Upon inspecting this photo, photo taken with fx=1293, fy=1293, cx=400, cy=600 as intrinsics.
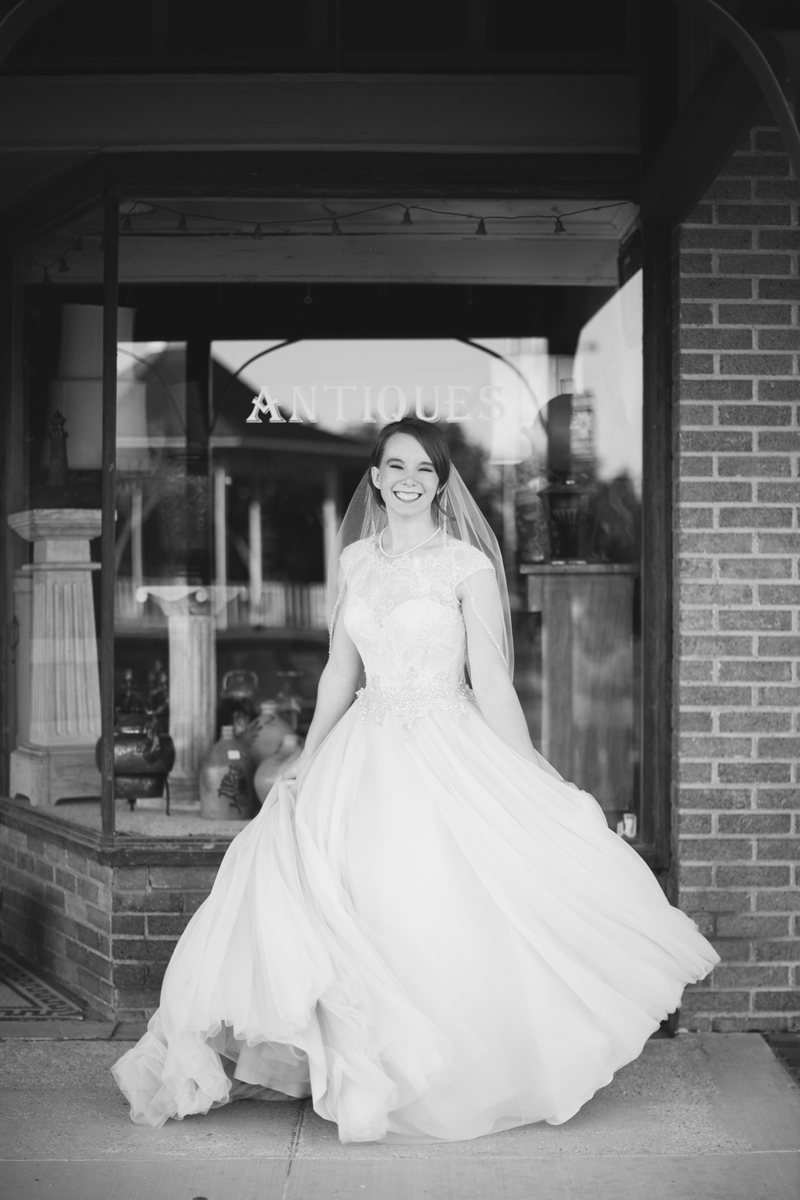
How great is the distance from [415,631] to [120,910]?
1683 millimetres

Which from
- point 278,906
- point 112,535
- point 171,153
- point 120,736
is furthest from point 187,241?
point 278,906

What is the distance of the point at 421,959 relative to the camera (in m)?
3.51

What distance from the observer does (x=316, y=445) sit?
7.04 metres

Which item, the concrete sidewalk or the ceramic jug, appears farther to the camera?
the ceramic jug

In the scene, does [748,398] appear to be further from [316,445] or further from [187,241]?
[316,445]

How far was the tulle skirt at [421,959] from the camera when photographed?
3404 mm

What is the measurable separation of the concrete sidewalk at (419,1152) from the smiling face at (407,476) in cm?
182

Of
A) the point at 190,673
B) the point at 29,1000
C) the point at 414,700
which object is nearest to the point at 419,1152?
the point at 414,700

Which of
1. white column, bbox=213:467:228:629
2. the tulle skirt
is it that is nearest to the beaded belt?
the tulle skirt

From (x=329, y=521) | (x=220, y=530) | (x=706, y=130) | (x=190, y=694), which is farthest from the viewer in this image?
(x=329, y=521)

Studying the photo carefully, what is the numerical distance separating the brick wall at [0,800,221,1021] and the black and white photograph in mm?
18

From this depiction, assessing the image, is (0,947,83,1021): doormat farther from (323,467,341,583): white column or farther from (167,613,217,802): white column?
(323,467,341,583): white column

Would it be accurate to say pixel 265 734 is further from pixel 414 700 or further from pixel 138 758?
pixel 414 700

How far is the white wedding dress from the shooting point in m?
3.41
